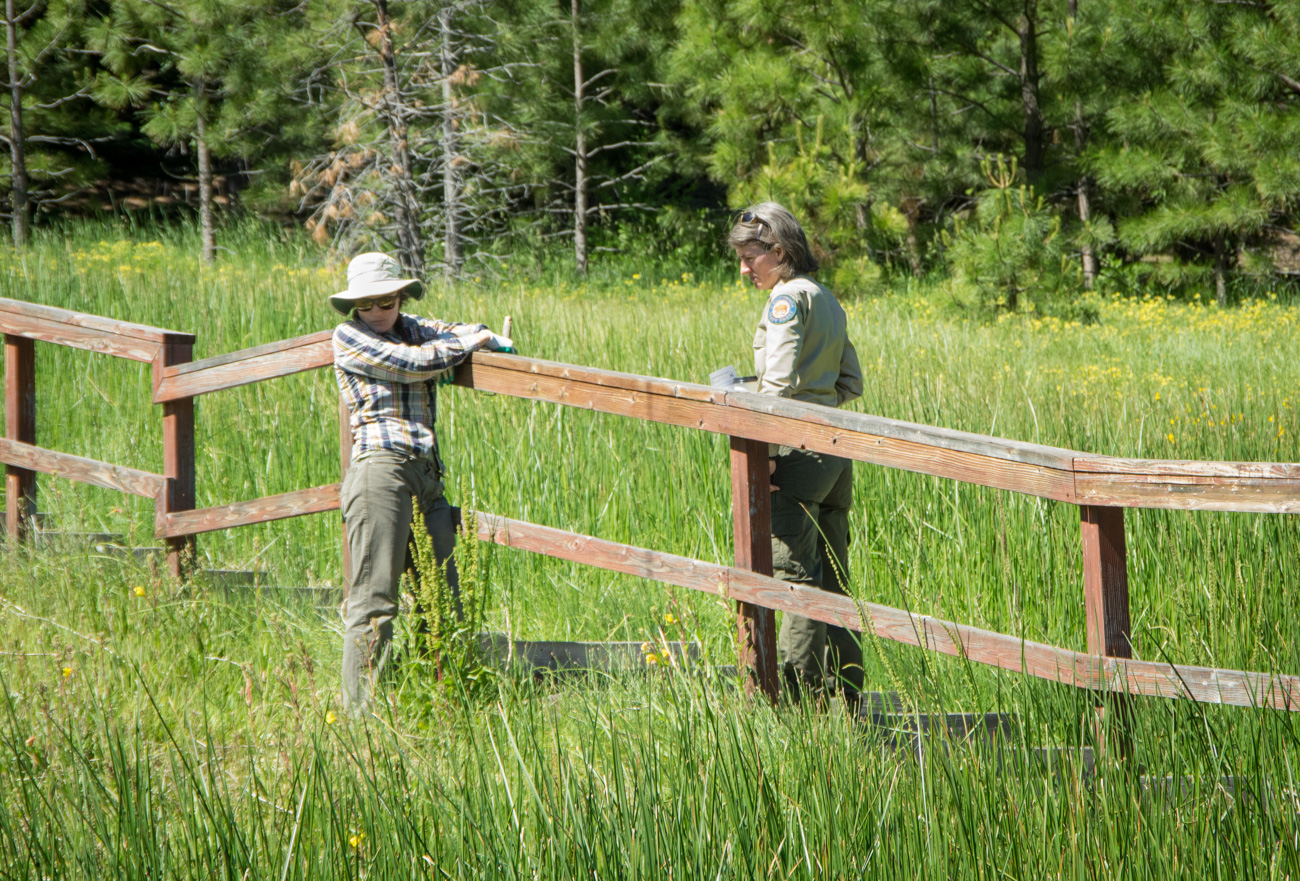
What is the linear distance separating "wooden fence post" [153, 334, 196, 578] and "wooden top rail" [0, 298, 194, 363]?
0.05 m

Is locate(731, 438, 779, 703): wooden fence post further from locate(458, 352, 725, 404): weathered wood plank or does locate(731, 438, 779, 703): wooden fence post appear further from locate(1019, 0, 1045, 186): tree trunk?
locate(1019, 0, 1045, 186): tree trunk

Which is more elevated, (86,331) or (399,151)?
(399,151)

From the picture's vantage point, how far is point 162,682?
3.30 metres

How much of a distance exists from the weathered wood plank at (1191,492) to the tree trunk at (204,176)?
13954mm

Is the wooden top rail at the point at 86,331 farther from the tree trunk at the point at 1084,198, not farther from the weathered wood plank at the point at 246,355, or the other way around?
the tree trunk at the point at 1084,198

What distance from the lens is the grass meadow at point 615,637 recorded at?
73.3 inches

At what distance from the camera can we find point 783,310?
3.37 m

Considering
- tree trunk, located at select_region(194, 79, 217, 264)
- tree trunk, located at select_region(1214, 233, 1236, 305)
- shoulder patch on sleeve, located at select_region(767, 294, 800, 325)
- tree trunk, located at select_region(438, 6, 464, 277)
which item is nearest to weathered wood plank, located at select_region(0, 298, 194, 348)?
shoulder patch on sleeve, located at select_region(767, 294, 800, 325)

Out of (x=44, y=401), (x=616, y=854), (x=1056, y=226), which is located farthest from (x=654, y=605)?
(x=1056, y=226)

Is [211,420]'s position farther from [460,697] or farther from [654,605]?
[460,697]

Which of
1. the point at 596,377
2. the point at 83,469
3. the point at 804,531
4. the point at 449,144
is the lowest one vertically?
the point at 804,531

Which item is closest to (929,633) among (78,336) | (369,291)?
(369,291)

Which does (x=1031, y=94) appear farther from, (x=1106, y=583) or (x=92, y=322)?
(x=1106, y=583)

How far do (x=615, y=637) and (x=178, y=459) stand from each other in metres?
1.86
